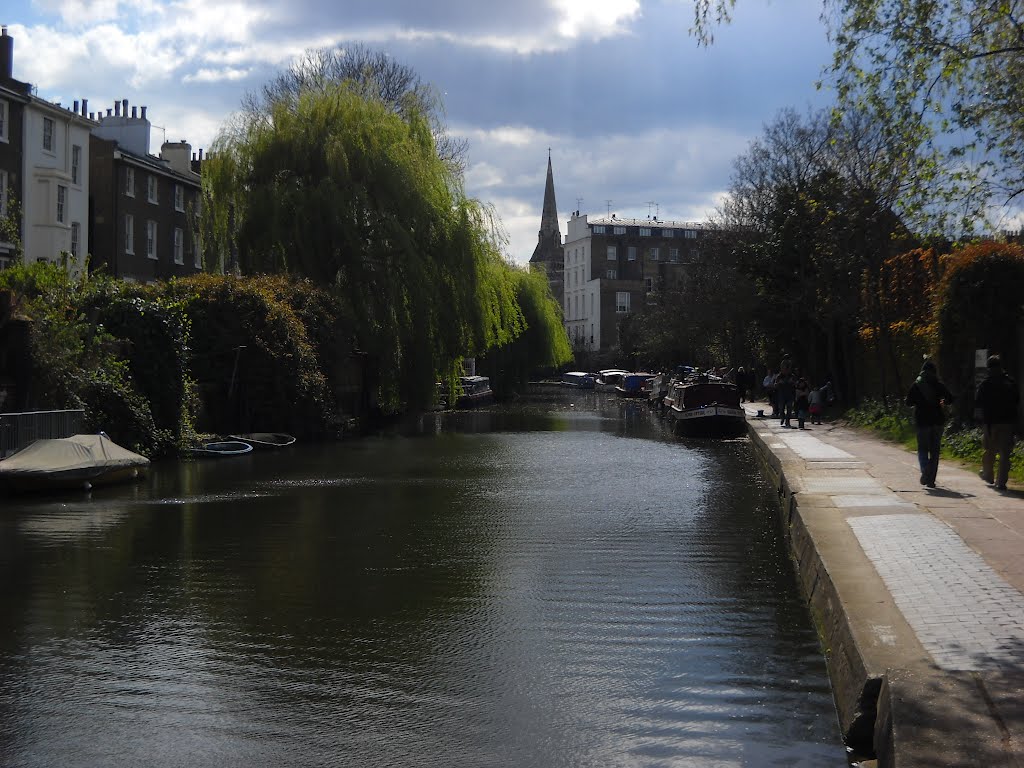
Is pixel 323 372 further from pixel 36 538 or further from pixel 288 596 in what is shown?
pixel 288 596

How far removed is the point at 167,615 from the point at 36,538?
5081 mm

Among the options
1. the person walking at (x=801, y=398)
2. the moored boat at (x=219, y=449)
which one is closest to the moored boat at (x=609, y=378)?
the person walking at (x=801, y=398)

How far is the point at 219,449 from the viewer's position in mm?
26500

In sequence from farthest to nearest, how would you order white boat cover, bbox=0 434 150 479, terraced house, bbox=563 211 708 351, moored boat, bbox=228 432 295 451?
terraced house, bbox=563 211 708 351 → moored boat, bbox=228 432 295 451 → white boat cover, bbox=0 434 150 479

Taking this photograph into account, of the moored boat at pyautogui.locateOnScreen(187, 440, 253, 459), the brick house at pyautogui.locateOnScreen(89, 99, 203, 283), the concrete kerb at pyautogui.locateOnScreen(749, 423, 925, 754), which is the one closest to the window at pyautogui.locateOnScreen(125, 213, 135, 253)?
the brick house at pyautogui.locateOnScreen(89, 99, 203, 283)

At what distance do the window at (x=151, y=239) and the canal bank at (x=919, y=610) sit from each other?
4185 centimetres

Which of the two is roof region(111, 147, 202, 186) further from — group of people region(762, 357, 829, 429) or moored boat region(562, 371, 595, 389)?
moored boat region(562, 371, 595, 389)

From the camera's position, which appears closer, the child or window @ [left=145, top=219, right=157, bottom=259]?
the child

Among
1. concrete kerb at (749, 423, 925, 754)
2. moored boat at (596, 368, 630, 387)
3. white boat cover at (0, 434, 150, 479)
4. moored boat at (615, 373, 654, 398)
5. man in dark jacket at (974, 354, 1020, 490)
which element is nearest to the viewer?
concrete kerb at (749, 423, 925, 754)

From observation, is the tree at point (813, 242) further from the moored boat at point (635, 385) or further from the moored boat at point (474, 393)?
the moored boat at point (635, 385)

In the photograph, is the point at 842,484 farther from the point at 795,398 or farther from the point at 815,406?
the point at 815,406

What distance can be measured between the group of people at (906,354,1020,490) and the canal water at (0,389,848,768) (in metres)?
2.35

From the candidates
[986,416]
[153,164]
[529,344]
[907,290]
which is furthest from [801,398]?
[529,344]

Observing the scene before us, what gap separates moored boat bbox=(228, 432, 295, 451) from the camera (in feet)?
93.0
